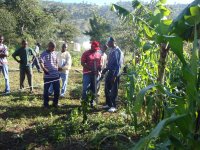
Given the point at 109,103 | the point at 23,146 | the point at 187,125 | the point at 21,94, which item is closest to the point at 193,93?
the point at 187,125

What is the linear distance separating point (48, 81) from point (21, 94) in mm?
2274

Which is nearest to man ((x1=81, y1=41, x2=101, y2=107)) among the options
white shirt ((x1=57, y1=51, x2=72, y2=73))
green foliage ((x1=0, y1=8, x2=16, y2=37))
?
white shirt ((x1=57, y1=51, x2=72, y2=73))

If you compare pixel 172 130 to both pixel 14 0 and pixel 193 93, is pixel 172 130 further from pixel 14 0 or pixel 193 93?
pixel 14 0

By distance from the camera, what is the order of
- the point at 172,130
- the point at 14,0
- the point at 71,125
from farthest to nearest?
1. the point at 14,0
2. the point at 71,125
3. the point at 172,130

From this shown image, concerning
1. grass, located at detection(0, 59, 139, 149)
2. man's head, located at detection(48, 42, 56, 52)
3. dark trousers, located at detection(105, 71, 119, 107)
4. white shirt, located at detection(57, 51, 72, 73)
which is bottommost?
grass, located at detection(0, 59, 139, 149)

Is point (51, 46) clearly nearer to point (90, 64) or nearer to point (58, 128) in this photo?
point (90, 64)

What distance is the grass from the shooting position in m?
5.39

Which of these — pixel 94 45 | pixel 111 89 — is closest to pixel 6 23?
pixel 94 45

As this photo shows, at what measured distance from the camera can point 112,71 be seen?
7.70 meters

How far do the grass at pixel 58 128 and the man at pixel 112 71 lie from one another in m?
0.35

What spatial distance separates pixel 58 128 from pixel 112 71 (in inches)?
91.5

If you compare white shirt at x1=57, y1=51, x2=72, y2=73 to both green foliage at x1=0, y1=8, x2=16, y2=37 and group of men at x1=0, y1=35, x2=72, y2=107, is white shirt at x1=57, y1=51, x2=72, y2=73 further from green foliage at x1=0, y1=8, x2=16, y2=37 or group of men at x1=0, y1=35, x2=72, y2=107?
green foliage at x1=0, y1=8, x2=16, y2=37

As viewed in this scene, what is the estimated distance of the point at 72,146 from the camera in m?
5.29

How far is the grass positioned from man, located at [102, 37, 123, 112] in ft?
1.14
